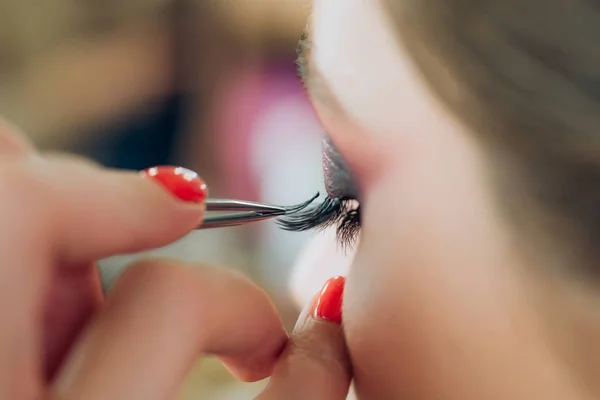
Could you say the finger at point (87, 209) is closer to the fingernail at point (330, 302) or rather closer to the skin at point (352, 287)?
the skin at point (352, 287)

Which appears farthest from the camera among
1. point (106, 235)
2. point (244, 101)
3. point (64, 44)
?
point (244, 101)

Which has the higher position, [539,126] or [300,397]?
[539,126]

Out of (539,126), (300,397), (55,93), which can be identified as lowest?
(300,397)

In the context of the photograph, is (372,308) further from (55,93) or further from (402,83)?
(55,93)

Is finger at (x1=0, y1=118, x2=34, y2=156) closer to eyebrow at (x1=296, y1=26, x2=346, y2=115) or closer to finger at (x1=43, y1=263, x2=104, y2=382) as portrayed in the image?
finger at (x1=43, y1=263, x2=104, y2=382)

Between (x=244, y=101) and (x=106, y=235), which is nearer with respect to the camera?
(x=106, y=235)

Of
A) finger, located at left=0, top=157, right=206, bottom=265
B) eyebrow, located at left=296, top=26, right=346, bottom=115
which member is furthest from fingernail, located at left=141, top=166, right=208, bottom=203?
eyebrow, located at left=296, top=26, right=346, bottom=115

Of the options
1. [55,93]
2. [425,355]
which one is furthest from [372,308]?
[55,93]

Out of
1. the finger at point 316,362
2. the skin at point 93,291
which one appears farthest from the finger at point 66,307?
the finger at point 316,362
